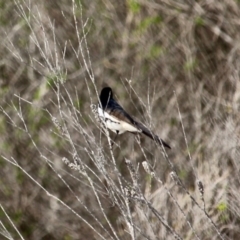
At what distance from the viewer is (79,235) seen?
10.4m

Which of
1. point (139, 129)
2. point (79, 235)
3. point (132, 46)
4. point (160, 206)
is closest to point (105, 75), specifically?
point (132, 46)

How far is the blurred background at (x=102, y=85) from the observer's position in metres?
10.1

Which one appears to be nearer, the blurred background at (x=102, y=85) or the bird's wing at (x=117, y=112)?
the bird's wing at (x=117, y=112)

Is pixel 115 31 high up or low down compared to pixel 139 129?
down

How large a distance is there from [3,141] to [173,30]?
2.60 m

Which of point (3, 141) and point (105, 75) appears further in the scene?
point (105, 75)

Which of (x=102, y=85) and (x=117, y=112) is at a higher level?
(x=117, y=112)

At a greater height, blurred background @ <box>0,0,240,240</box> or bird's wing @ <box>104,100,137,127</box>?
bird's wing @ <box>104,100,137,127</box>

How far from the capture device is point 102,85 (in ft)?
35.5

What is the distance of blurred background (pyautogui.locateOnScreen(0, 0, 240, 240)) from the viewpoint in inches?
396

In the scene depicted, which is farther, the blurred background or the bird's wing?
the blurred background

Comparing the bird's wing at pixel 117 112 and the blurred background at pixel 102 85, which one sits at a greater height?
the bird's wing at pixel 117 112

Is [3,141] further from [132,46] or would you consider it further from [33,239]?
[132,46]

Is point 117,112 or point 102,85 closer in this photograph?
point 117,112
